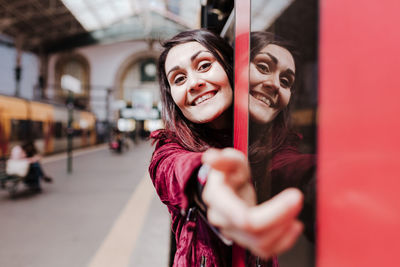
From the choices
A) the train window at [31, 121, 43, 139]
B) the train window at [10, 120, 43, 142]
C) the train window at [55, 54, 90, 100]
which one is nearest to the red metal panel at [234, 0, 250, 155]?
the train window at [10, 120, 43, 142]

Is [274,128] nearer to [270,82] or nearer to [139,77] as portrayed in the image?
[270,82]

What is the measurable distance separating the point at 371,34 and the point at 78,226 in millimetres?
3414

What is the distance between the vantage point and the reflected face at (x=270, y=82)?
45 centimetres

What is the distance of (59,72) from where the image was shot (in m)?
21.1

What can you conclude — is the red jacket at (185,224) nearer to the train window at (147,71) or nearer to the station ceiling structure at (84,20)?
the station ceiling structure at (84,20)

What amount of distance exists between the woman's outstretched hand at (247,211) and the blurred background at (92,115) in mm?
100

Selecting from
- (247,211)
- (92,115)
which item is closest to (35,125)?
(92,115)

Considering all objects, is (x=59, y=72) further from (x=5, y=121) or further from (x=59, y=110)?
(x=5, y=121)

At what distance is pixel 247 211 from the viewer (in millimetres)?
285

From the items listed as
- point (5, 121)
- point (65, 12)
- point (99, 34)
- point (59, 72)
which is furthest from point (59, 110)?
point (59, 72)

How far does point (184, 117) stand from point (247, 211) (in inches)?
23.7

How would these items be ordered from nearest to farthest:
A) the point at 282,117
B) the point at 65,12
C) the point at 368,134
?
the point at 368,134 → the point at 282,117 → the point at 65,12

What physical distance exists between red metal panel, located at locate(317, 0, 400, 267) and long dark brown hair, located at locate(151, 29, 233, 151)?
46 centimetres

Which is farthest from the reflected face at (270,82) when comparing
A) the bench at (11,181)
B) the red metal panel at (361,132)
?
the bench at (11,181)
